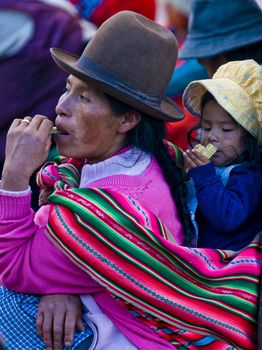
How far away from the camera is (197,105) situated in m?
3.27

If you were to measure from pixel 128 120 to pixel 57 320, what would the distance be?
0.76m

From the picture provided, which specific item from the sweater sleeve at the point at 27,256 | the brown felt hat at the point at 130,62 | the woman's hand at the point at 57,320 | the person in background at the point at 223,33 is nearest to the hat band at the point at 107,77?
the brown felt hat at the point at 130,62

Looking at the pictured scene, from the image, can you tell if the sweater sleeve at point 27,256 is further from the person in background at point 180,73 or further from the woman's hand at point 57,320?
the person in background at point 180,73

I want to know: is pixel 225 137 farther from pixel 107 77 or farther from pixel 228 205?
pixel 107 77

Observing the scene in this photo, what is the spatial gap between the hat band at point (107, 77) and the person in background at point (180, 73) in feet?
3.72

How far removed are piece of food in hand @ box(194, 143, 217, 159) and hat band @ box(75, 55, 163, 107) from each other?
13.8 inches

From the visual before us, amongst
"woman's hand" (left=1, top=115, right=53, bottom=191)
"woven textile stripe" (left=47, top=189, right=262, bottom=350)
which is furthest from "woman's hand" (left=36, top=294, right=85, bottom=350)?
"woman's hand" (left=1, top=115, right=53, bottom=191)

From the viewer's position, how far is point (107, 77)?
8.67ft

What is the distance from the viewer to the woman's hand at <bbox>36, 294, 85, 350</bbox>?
2535 mm

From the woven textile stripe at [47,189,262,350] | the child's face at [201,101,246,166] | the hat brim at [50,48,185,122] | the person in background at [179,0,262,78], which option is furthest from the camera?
the person in background at [179,0,262,78]

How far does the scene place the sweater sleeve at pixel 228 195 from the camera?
279 centimetres

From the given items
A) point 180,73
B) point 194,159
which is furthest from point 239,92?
point 180,73

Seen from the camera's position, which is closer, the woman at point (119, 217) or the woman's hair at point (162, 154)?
the woman at point (119, 217)

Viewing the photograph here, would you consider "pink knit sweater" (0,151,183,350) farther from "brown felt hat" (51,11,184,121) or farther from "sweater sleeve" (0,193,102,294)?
"brown felt hat" (51,11,184,121)
